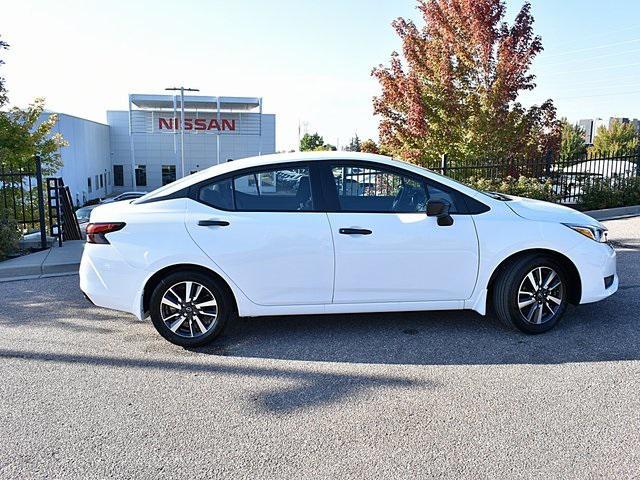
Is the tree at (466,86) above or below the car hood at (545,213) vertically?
above

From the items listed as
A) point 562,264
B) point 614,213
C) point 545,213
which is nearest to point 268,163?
point 545,213

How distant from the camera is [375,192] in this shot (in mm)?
4906

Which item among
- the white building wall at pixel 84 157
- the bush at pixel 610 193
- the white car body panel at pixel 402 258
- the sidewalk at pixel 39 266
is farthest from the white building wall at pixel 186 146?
the white car body panel at pixel 402 258

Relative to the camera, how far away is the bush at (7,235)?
27.0 ft

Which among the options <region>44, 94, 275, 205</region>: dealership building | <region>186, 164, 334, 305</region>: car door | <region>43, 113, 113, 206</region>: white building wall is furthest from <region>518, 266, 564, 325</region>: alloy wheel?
<region>44, 94, 275, 205</region>: dealership building

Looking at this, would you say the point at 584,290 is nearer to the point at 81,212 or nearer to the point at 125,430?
the point at 125,430

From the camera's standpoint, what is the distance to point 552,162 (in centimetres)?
1391

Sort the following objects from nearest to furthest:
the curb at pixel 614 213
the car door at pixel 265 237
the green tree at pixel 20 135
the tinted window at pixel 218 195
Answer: the car door at pixel 265 237, the tinted window at pixel 218 195, the curb at pixel 614 213, the green tree at pixel 20 135

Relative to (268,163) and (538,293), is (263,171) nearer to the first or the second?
(268,163)

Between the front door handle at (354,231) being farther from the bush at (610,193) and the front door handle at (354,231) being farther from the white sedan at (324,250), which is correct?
the bush at (610,193)

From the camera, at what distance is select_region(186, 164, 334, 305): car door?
4.50m

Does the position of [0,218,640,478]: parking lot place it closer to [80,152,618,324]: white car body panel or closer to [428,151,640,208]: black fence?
[80,152,618,324]: white car body panel

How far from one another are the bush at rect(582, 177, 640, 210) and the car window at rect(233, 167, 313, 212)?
1077 centimetres

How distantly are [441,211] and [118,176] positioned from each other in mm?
54163
